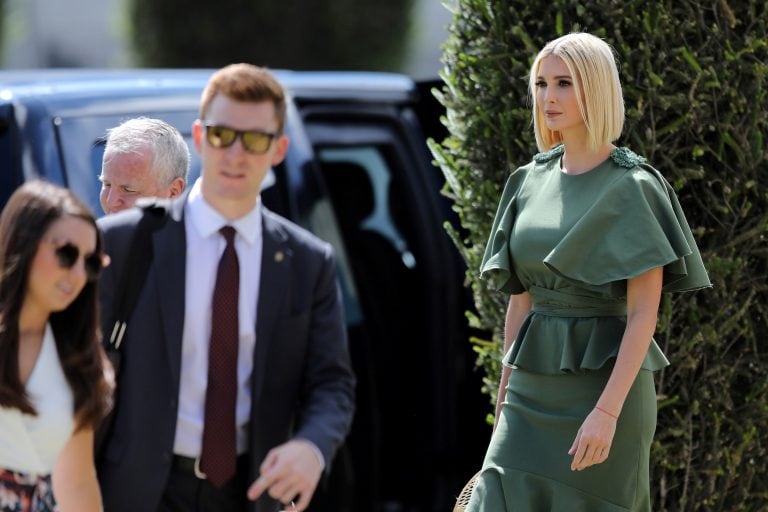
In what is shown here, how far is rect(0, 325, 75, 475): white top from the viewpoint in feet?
9.07

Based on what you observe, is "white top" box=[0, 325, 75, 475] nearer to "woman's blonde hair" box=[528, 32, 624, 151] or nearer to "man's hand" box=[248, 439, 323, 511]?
"man's hand" box=[248, 439, 323, 511]

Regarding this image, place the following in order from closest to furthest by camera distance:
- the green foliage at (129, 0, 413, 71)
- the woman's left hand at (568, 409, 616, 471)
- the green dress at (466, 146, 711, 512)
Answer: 1. the woman's left hand at (568, 409, 616, 471)
2. the green dress at (466, 146, 711, 512)
3. the green foliage at (129, 0, 413, 71)

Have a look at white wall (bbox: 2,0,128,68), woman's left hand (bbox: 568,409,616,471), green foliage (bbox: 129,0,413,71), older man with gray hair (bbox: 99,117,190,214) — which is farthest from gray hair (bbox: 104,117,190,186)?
white wall (bbox: 2,0,128,68)

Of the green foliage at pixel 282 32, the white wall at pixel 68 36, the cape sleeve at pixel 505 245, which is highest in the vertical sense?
the cape sleeve at pixel 505 245

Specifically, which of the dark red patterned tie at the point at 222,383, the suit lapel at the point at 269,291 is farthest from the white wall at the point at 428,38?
the dark red patterned tie at the point at 222,383

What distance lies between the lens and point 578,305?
3.64m

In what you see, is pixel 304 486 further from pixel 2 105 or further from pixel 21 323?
pixel 2 105

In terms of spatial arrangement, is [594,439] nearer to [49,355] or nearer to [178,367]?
[178,367]

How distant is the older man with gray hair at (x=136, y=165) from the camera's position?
382 centimetres

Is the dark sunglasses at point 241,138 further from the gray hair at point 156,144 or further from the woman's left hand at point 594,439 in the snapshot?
the woman's left hand at point 594,439

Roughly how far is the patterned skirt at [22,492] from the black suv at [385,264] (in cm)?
220

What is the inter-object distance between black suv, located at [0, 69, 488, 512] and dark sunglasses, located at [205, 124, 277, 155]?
1.93 m

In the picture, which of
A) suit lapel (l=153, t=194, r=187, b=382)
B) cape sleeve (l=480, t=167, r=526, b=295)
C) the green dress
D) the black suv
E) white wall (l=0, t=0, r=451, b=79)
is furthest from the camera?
white wall (l=0, t=0, r=451, b=79)

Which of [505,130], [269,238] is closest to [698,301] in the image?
[505,130]
